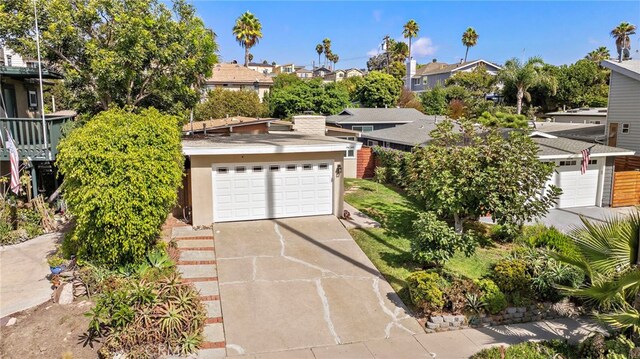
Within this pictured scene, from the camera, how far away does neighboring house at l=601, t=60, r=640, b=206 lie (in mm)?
20016

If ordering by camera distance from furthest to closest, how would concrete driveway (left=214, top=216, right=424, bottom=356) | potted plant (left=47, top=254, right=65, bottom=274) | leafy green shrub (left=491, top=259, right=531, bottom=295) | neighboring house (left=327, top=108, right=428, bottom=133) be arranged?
1. neighboring house (left=327, top=108, right=428, bottom=133)
2. potted plant (left=47, top=254, right=65, bottom=274)
3. leafy green shrub (left=491, top=259, right=531, bottom=295)
4. concrete driveway (left=214, top=216, right=424, bottom=356)

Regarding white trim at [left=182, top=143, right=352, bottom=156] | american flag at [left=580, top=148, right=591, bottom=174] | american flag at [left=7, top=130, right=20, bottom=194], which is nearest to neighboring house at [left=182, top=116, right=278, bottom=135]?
white trim at [left=182, top=143, right=352, bottom=156]

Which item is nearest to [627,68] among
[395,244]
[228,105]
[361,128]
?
[395,244]

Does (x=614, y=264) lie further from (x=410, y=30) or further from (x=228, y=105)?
(x=410, y=30)

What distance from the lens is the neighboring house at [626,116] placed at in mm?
20016

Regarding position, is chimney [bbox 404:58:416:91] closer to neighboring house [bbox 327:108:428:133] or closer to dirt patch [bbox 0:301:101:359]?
neighboring house [bbox 327:108:428:133]

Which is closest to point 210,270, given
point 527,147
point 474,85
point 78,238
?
point 78,238

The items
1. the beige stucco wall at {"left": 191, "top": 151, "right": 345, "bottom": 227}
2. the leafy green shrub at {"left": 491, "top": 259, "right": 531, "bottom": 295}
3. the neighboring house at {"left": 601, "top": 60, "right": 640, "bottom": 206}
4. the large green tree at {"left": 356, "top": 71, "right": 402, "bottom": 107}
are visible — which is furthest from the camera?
the large green tree at {"left": 356, "top": 71, "right": 402, "bottom": 107}

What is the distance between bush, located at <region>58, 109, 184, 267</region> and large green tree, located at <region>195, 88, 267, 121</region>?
28.3 metres

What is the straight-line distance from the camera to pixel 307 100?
4225cm

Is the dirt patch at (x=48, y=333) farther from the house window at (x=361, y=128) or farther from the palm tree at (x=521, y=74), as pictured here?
the palm tree at (x=521, y=74)

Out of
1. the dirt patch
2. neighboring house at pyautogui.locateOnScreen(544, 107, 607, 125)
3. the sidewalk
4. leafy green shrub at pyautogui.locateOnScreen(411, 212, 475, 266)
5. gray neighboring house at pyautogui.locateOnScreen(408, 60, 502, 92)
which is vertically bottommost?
the sidewalk

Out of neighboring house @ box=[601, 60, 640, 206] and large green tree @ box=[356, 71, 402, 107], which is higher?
large green tree @ box=[356, 71, 402, 107]

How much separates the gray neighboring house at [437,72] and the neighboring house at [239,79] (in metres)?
26.9
